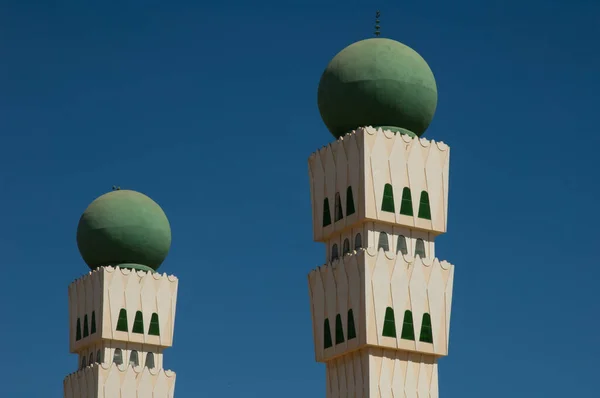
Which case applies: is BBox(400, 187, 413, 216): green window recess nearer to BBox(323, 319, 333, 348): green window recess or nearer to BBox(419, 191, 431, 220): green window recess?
BBox(419, 191, 431, 220): green window recess

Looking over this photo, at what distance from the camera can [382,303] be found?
44.5 m

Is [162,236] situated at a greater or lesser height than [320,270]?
greater

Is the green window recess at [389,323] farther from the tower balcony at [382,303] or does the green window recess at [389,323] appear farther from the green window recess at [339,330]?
the green window recess at [339,330]

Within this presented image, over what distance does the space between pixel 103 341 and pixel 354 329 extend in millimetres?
15638

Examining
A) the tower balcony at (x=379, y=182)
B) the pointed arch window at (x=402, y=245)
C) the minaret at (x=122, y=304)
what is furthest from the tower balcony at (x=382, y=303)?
the minaret at (x=122, y=304)

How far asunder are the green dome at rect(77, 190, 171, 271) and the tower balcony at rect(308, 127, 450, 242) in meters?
12.2

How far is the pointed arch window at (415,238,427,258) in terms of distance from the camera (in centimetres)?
4638

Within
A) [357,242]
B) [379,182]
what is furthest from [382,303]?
[379,182]

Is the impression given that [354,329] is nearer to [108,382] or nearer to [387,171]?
[387,171]

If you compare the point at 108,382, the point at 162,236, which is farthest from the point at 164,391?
the point at 162,236

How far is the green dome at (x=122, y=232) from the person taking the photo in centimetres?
5725

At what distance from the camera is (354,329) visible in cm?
4459

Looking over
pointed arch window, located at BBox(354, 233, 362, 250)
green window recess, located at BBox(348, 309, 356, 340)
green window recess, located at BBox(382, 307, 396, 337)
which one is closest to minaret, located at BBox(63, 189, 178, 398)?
pointed arch window, located at BBox(354, 233, 362, 250)

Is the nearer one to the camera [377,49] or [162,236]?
[377,49]
